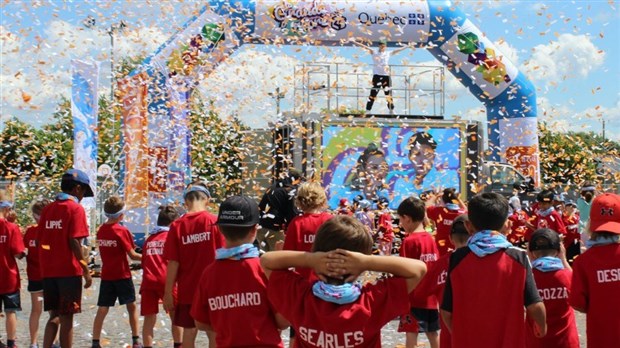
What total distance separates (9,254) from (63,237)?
123 cm

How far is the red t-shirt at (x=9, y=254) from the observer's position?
7.66 metres

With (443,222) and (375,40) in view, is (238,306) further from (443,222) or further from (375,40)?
(375,40)

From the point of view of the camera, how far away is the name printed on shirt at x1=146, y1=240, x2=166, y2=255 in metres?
7.25

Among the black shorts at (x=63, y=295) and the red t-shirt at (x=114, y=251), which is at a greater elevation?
the red t-shirt at (x=114, y=251)

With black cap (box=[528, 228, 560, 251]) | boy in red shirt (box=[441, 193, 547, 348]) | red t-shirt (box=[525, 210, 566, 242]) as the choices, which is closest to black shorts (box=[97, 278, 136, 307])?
black cap (box=[528, 228, 560, 251])

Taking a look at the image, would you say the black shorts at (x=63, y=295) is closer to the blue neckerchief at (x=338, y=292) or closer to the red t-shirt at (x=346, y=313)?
the red t-shirt at (x=346, y=313)

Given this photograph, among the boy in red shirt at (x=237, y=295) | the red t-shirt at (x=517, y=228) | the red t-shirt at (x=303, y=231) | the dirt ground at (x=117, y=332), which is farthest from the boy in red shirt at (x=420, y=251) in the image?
the red t-shirt at (x=517, y=228)

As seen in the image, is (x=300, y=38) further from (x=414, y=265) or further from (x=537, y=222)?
(x=414, y=265)

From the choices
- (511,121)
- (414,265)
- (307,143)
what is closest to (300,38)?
(307,143)

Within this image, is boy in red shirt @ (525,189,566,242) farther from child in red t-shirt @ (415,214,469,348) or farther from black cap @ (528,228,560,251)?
black cap @ (528,228,560,251)

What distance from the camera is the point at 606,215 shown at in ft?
14.9

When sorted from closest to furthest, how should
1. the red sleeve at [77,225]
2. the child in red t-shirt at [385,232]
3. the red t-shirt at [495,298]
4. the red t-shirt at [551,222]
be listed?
the red t-shirt at [495,298]
the red sleeve at [77,225]
the red t-shirt at [551,222]
the child in red t-shirt at [385,232]

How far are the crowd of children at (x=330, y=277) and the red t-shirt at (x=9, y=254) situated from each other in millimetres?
13

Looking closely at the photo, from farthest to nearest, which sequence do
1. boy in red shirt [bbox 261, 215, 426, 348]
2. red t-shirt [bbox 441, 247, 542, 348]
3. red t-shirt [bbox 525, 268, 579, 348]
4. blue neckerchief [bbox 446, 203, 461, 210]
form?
blue neckerchief [bbox 446, 203, 461, 210] < red t-shirt [bbox 525, 268, 579, 348] < red t-shirt [bbox 441, 247, 542, 348] < boy in red shirt [bbox 261, 215, 426, 348]
